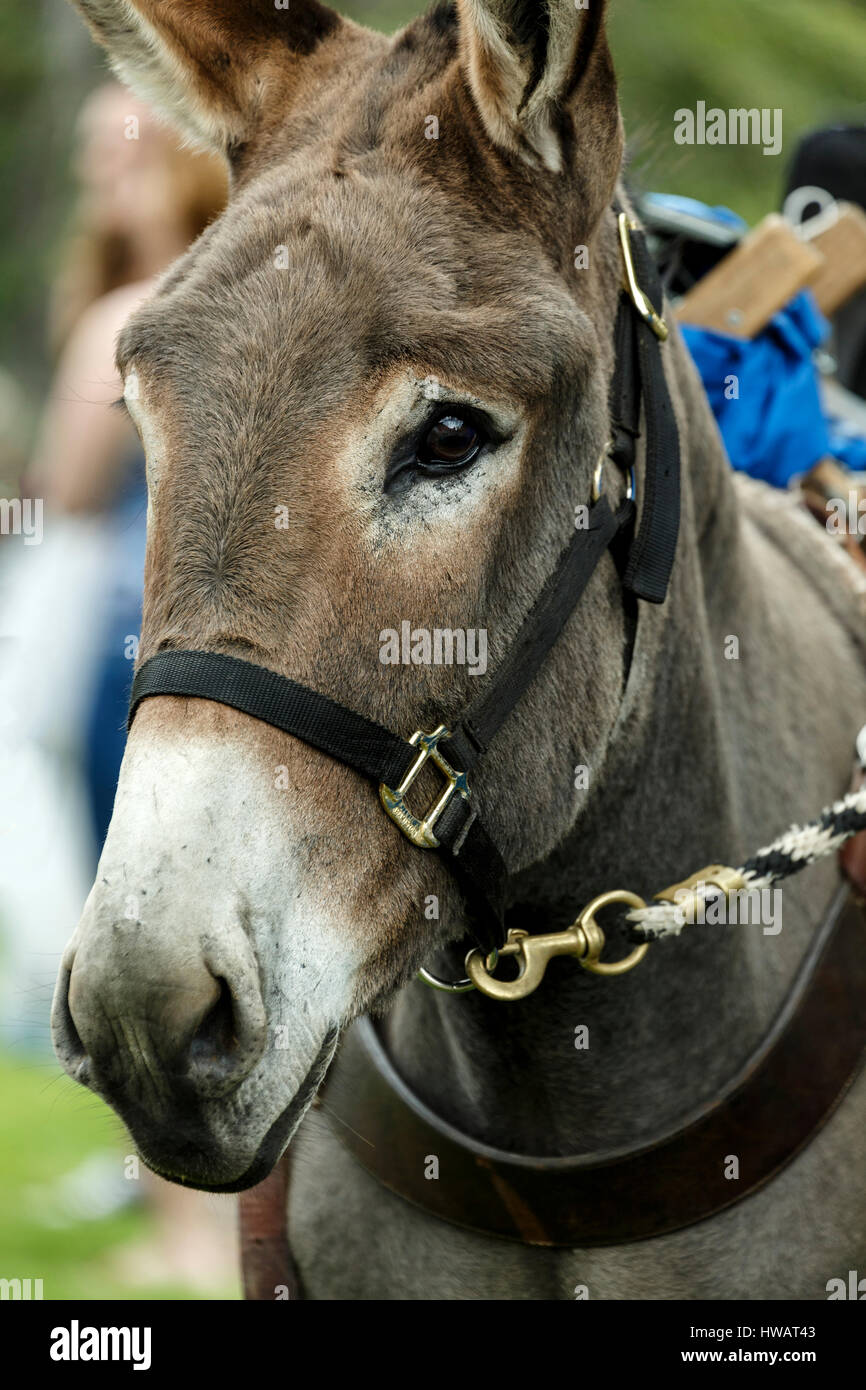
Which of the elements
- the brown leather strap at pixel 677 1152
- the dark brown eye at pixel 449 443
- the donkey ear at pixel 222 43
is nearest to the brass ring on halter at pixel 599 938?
the brown leather strap at pixel 677 1152

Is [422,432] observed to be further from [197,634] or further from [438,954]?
[438,954]

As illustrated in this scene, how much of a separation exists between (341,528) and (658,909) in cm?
90

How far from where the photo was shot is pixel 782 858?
2383mm

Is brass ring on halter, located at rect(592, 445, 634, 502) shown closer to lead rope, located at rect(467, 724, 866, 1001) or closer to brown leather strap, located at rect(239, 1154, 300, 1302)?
lead rope, located at rect(467, 724, 866, 1001)

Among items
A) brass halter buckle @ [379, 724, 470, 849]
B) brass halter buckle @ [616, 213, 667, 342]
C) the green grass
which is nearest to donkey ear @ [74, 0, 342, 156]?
brass halter buckle @ [616, 213, 667, 342]

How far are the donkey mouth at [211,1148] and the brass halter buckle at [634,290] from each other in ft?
4.44

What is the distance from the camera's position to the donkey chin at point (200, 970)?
1647mm

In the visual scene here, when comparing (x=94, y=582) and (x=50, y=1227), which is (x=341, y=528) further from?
(x=50, y=1227)

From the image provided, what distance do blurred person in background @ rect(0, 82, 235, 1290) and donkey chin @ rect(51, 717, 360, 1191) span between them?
2.79m

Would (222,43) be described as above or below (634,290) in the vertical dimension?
above

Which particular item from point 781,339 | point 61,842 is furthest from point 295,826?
point 61,842

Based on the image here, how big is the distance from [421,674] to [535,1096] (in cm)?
99

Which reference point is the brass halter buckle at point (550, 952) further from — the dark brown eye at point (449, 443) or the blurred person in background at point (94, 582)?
the blurred person in background at point (94, 582)

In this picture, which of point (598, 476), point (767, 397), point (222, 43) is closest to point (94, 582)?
point (767, 397)
